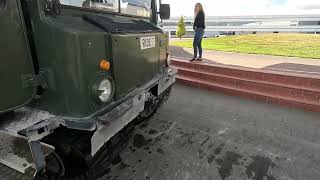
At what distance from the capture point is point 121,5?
3195 millimetres

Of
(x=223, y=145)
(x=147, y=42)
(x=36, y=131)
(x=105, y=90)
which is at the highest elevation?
(x=147, y=42)

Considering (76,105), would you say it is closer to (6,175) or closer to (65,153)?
(65,153)

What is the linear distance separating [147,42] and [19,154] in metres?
1.95

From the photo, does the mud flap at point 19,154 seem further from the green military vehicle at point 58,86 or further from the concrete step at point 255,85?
the concrete step at point 255,85

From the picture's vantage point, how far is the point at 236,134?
13.7 feet

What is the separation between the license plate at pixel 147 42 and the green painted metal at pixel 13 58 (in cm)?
134

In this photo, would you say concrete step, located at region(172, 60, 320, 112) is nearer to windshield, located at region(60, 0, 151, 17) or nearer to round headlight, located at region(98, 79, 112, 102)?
windshield, located at region(60, 0, 151, 17)

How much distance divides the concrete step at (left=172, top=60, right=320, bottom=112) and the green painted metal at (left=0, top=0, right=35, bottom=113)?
5293mm

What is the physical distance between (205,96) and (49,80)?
4.66m

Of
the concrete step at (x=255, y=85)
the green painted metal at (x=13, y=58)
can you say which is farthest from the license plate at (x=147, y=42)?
the concrete step at (x=255, y=85)

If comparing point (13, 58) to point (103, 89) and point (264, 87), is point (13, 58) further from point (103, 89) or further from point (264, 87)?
point (264, 87)

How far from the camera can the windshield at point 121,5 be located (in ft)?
8.25

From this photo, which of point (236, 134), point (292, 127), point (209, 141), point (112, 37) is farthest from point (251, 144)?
point (112, 37)

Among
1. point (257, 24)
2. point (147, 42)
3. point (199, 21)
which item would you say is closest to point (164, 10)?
point (147, 42)
